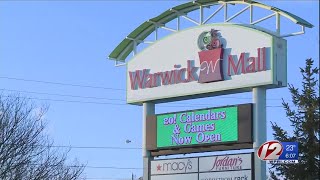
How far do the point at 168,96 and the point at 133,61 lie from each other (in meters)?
2.67

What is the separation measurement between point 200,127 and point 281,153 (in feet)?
24.2

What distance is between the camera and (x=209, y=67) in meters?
25.8

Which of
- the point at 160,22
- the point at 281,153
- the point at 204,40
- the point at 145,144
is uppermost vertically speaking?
the point at 160,22

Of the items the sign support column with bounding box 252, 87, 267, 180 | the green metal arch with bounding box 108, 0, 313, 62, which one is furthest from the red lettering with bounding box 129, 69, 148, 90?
the sign support column with bounding box 252, 87, 267, 180

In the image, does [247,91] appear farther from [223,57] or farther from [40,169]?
[40,169]

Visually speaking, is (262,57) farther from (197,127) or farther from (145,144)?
(145,144)

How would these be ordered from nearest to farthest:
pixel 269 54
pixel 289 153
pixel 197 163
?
pixel 289 153, pixel 269 54, pixel 197 163

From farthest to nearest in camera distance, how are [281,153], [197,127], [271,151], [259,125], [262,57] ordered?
[197,127] < [262,57] < [259,125] < [271,151] < [281,153]

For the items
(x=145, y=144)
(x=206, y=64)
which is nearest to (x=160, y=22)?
(x=206, y=64)

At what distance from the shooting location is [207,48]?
26125 millimetres

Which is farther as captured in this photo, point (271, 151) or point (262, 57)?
point (262, 57)

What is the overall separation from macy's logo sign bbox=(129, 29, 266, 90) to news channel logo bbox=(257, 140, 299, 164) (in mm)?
5394

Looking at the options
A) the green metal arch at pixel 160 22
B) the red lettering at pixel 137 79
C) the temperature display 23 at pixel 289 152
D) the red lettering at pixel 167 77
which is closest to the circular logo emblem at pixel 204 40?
the green metal arch at pixel 160 22

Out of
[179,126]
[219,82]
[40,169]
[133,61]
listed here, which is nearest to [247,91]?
[219,82]
